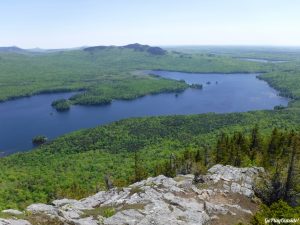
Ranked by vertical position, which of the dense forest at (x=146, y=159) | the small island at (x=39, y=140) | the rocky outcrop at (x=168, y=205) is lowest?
the small island at (x=39, y=140)

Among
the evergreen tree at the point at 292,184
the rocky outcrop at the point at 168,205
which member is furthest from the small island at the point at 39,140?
the evergreen tree at the point at 292,184

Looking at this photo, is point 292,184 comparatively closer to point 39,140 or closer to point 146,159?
point 146,159

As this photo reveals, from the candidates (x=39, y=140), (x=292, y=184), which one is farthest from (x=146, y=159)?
(x=292, y=184)

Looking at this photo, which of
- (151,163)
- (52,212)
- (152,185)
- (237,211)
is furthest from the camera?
(151,163)

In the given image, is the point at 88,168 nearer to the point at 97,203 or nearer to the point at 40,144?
the point at 40,144

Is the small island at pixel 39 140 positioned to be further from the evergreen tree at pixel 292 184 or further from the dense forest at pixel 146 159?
the evergreen tree at pixel 292 184

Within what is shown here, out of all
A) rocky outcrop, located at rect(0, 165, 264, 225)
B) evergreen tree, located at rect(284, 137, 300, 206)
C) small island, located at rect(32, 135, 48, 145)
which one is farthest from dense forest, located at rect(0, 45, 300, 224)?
small island, located at rect(32, 135, 48, 145)

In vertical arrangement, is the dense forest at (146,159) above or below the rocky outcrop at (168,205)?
below

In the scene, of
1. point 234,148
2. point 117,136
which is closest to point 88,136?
point 117,136
